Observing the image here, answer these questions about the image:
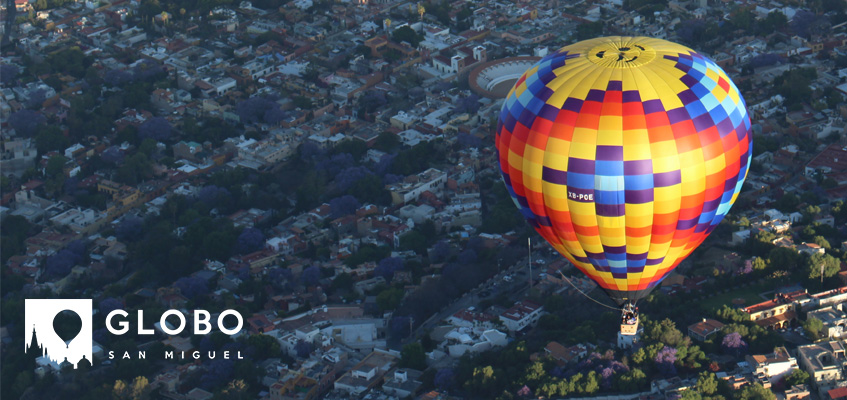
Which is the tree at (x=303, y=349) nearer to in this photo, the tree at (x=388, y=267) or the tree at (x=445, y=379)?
the tree at (x=445, y=379)

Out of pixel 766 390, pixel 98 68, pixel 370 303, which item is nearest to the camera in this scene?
pixel 766 390

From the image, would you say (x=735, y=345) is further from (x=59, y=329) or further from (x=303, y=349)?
(x=59, y=329)

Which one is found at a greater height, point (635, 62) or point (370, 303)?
point (635, 62)

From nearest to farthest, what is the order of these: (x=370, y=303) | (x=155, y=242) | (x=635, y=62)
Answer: (x=635, y=62)
(x=370, y=303)
(x=155, y=242)

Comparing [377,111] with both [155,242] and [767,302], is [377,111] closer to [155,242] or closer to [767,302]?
[155,242]

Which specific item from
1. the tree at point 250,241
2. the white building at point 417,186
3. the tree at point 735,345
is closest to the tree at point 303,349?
the tree at point 250,241

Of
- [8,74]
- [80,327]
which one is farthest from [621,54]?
[8,74]

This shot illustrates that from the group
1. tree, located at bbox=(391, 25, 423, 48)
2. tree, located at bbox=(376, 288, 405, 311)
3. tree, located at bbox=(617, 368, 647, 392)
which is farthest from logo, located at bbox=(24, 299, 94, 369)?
tree, located at bbox=(391, 25, 423, 48)

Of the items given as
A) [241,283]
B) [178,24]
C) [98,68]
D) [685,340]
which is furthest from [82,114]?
[685,340]
